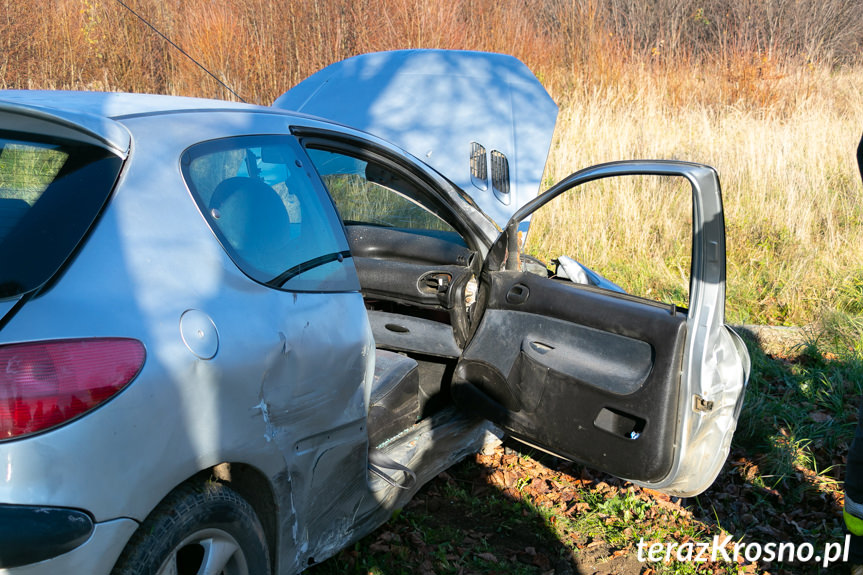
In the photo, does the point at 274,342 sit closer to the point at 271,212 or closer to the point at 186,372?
the point at 186,372

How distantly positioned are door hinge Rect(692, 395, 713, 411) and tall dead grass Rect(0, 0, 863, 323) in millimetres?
4754

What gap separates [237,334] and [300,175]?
31.9 inches

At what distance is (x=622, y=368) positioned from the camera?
2781 millimetres

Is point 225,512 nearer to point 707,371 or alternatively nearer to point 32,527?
point 32,527

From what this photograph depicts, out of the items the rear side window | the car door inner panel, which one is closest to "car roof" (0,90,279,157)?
the rear side window

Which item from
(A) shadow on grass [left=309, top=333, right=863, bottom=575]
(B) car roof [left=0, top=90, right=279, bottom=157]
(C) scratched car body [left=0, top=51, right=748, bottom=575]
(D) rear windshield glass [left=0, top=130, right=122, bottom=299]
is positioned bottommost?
(A) shadow on grass [left=309, top=333, right=863, bottom=575]

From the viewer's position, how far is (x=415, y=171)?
3.27 metres

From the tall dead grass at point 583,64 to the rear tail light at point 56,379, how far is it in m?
6.22

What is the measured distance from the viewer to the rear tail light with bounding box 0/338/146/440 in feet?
4.96

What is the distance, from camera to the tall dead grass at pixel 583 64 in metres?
8.02

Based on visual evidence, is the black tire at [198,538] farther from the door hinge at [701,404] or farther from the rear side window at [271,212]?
the door hinge at [701,404]

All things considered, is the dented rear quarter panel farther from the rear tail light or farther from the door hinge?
the door hinge

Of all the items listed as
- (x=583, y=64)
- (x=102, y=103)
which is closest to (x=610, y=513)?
(x=102, y=103)

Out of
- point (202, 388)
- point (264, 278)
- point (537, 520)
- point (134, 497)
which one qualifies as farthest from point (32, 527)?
point (537, 520)
